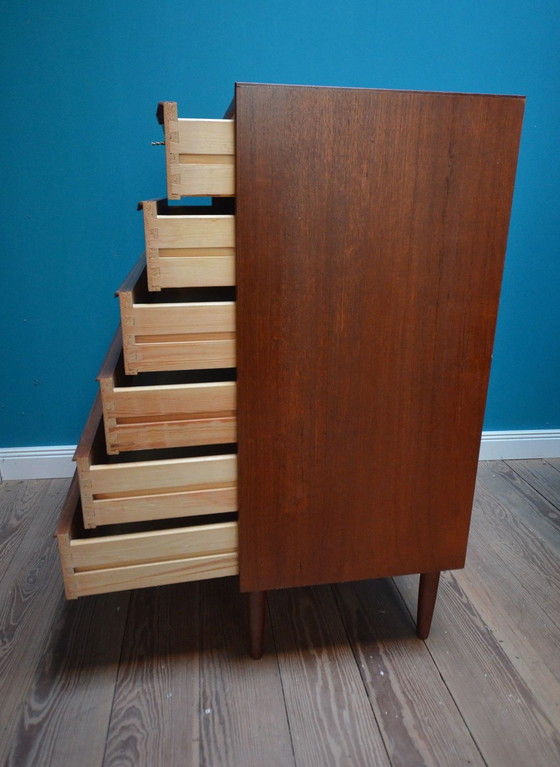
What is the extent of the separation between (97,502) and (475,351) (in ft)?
2.10

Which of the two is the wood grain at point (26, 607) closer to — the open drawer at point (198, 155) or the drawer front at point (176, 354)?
the drawer front at point (176, 354)

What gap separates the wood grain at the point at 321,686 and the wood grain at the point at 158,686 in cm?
17

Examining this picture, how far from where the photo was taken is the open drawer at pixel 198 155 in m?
0.73

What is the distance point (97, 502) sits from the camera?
0.86 meters

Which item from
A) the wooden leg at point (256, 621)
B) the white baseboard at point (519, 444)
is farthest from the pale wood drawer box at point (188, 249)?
the white baseboard at point (519, 444)

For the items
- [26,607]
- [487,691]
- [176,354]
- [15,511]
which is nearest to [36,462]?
[15,511]

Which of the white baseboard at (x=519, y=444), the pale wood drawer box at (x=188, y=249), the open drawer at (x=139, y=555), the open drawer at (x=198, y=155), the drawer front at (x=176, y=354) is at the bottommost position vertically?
the white baseboard at (x=519, y=444)

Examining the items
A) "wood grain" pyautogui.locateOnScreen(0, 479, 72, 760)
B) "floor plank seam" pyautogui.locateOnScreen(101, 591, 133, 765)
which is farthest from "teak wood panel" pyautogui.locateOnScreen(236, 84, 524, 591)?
"wood grain" pyautogui.locateOnScreen(0, 479, 72, 760)

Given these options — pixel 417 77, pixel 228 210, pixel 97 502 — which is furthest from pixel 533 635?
pixel 417 77

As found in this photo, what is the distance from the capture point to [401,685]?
99 centimetres

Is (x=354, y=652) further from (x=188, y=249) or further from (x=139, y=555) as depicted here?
(x=188, y=249)

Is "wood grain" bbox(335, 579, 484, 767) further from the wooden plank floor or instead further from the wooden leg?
the wooden leg

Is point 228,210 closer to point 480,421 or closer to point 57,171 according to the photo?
point 57,171

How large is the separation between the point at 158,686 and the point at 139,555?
273mm
